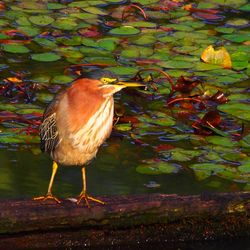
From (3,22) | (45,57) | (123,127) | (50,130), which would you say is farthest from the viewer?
(3,22)

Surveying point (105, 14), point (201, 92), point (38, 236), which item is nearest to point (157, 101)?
point (201, 92)

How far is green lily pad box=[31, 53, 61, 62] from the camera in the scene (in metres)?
8.64

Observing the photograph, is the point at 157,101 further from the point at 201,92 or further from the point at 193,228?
the point at 193,228

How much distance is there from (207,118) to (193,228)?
1.77m

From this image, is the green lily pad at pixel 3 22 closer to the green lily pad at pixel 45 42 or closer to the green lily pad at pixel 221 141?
the green lily pad at pixel 45 42

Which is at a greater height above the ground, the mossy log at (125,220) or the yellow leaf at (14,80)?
the mossy log at (125,220)

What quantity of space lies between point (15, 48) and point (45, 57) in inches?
13.1

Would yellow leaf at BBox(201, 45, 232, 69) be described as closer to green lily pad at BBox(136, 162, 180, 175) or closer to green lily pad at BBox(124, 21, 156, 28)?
green lily pad at BBox(124, 21, 156, 28)

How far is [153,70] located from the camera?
27.5 ft

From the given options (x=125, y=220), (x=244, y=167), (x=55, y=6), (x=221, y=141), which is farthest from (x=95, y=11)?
(x=125, y=220)

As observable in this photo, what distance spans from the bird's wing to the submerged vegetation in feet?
3.35

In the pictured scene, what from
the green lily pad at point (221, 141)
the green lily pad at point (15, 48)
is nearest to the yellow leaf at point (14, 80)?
the green lily pad at point (15, 48)

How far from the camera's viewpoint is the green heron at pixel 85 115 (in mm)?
5719

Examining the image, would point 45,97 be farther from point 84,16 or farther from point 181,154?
point 84,16
